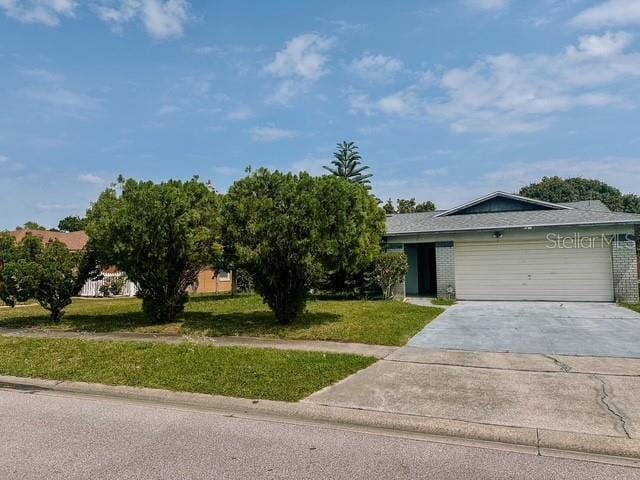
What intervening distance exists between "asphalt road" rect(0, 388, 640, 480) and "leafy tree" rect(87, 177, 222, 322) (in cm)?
566

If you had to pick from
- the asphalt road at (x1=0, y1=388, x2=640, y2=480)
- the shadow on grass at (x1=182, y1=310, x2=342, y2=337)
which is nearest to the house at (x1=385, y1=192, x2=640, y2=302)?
the shadow on grass at (x1=182, y1=310, x2=342, y2=337)

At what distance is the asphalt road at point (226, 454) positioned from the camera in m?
3.78

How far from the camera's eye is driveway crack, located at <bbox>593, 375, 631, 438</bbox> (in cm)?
463

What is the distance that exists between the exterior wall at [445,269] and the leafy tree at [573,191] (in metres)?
35.9

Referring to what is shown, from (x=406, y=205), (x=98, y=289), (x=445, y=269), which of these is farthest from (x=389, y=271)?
(x=406, y=205)

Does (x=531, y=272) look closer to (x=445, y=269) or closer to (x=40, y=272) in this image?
(x=445, y=269)

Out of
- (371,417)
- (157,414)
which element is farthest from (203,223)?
(371,417)

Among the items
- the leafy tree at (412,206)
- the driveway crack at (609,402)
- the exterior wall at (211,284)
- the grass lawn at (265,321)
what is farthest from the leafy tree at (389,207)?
the driveway crack at (609,402)

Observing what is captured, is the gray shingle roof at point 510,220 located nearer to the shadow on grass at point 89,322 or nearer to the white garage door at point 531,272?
the white garage door at point 531,272

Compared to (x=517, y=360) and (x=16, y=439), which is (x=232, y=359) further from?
(x=517, y=360)

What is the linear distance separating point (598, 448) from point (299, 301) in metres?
7.51

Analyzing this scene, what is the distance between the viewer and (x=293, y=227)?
9.93 m

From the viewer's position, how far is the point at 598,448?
420 centimetres

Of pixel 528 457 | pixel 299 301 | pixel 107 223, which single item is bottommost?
pixel 528 457
